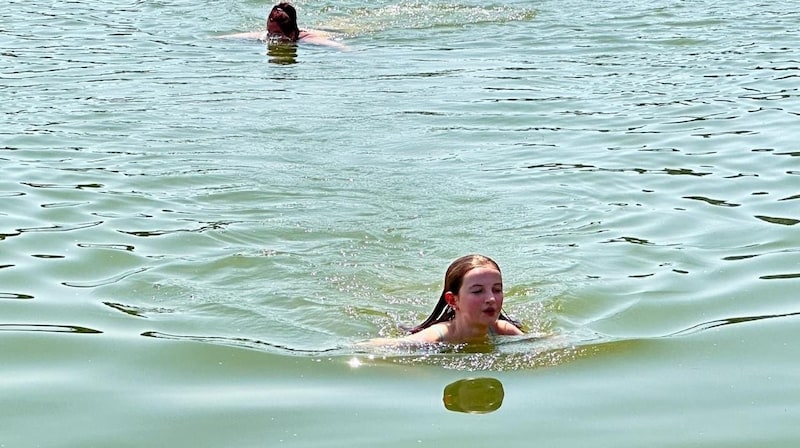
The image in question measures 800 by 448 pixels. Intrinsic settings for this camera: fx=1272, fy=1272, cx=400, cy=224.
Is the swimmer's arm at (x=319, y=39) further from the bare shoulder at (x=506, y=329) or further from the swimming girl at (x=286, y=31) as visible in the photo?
the bare shoulder at (x=506, y=329)

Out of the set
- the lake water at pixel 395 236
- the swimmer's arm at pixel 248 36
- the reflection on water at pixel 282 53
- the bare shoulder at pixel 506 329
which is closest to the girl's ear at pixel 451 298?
the bare shoulder at pixel 506 329

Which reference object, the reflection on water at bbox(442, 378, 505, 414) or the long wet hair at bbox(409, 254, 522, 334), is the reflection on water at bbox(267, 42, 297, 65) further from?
the reflection on water at bbox(442, 378, 505, 414)

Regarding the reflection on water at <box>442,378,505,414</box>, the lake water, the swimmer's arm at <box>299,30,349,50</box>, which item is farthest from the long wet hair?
the swimmer's arm at <box>299,30,349,50</box>

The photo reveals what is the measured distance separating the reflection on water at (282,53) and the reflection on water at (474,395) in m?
10.6

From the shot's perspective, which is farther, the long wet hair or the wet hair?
the wet hair

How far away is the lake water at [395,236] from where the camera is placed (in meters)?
5.94

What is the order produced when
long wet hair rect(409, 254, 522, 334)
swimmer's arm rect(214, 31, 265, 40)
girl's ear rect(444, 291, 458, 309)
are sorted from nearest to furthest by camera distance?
1. long wet hair rect(409, 254, 522, 334)
2. girl's ear rect(444, 291, 458, 309)
3. swimmer's arm rect(214, 31, 265, 40)

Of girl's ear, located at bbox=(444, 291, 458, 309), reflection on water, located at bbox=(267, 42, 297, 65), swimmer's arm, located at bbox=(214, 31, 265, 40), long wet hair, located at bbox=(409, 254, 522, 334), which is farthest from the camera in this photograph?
swimmer's arm, located at bbox=(214, 31, 265, 40)

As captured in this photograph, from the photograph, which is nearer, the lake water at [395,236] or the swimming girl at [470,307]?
the lake water at [395,236]

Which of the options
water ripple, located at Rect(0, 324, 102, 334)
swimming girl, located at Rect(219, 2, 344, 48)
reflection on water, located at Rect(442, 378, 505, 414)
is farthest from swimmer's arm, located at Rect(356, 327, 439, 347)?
swimming girl, located at Rect(219, 2, 344, 48)

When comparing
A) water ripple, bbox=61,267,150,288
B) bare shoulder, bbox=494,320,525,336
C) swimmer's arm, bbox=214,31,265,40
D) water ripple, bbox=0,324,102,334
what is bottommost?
bare shoulder, bbox=494,320,525,336

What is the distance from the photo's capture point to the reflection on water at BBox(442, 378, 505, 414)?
5941 mm

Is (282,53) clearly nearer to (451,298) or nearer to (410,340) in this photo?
(451,298)

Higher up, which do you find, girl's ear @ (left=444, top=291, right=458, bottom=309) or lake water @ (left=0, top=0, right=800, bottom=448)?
girl's ear @ (left=444, top=291, right=458, bottom=309)
